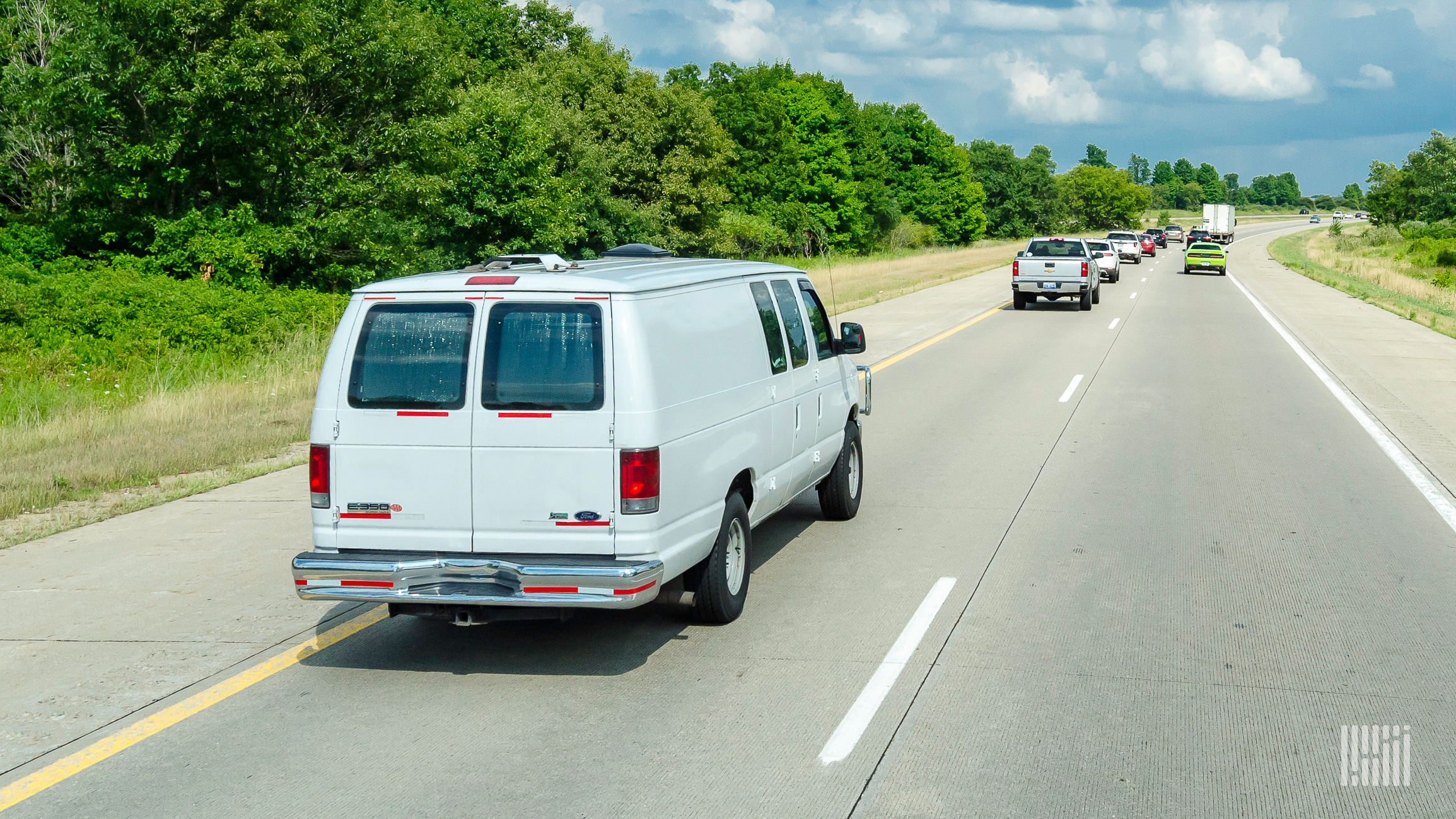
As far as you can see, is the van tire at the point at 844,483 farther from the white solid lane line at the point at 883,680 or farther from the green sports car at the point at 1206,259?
the green sports car at the point at 1206,259

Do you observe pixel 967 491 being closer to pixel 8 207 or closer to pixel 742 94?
pixel 8 207

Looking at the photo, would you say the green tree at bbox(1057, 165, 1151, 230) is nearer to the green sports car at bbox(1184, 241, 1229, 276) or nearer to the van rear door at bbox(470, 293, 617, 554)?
the green sports car at bbox(1184, 241, 1229, 276)

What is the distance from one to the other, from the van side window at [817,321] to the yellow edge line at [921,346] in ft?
22.9

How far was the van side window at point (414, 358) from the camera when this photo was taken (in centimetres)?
593

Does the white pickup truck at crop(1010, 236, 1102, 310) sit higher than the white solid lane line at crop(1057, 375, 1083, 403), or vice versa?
the white pickup truck at crop(1010, 236, 1102, 310)

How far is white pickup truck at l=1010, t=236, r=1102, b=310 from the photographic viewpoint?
3147 centimetres

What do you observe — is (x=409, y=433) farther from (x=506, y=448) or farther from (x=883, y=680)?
(x=883, y=680)

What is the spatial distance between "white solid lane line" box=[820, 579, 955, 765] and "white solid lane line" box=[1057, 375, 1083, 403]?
9193 mm

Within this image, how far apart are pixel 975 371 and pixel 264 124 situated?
15.3 meters

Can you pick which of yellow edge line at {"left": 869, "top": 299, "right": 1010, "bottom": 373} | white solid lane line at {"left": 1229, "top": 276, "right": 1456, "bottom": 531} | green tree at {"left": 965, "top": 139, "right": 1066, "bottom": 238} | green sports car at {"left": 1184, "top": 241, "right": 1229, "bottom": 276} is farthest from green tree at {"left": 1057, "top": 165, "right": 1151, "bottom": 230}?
white solid lane line at {"left": 1229, "top": 276, "right": 1456, "bottom": 531}

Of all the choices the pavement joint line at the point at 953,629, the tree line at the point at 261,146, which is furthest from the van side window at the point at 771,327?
the tree line at the point at 261,146

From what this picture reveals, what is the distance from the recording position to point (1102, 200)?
166m

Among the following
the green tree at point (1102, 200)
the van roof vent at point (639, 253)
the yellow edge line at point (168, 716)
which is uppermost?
the green tree at point (1102, 200)

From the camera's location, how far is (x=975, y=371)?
19.2 meters
